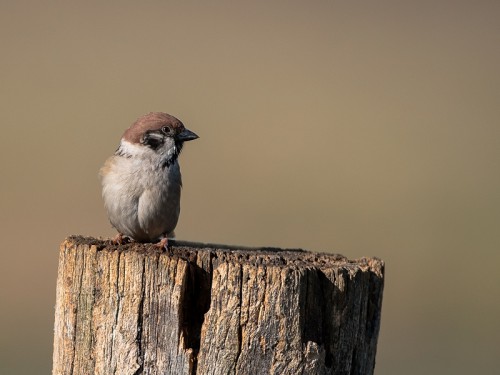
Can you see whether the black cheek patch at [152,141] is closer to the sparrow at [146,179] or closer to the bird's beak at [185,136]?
the sparrow at [146,179]

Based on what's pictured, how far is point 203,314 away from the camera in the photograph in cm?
455

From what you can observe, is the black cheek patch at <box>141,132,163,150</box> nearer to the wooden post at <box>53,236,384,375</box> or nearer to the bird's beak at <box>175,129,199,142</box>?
the bird's beak at <box>175,129,199,142</box>

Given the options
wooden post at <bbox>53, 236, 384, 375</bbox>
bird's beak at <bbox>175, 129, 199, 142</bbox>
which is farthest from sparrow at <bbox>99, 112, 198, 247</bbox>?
wooden post at <bbox>53, 236, 384, 375</bbox>

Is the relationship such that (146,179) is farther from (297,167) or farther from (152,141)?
(297,167)

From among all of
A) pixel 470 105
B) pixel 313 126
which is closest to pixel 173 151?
pixel 313 126

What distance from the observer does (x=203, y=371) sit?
4.38 metres

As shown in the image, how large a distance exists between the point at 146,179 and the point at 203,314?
7.29ft

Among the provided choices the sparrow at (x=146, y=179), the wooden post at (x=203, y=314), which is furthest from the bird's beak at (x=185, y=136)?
the wooden post at (x=203, y=314)

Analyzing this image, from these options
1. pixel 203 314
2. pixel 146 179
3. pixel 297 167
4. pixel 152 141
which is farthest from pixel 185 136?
pixel 297 167

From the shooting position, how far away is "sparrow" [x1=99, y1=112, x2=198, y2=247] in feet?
21.6

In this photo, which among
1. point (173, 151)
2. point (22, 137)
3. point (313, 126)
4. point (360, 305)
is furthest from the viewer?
point (313, 126)

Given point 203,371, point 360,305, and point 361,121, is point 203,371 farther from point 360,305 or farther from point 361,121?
point 361,121

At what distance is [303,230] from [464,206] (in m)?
3.74

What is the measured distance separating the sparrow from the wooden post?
174 centimetres
